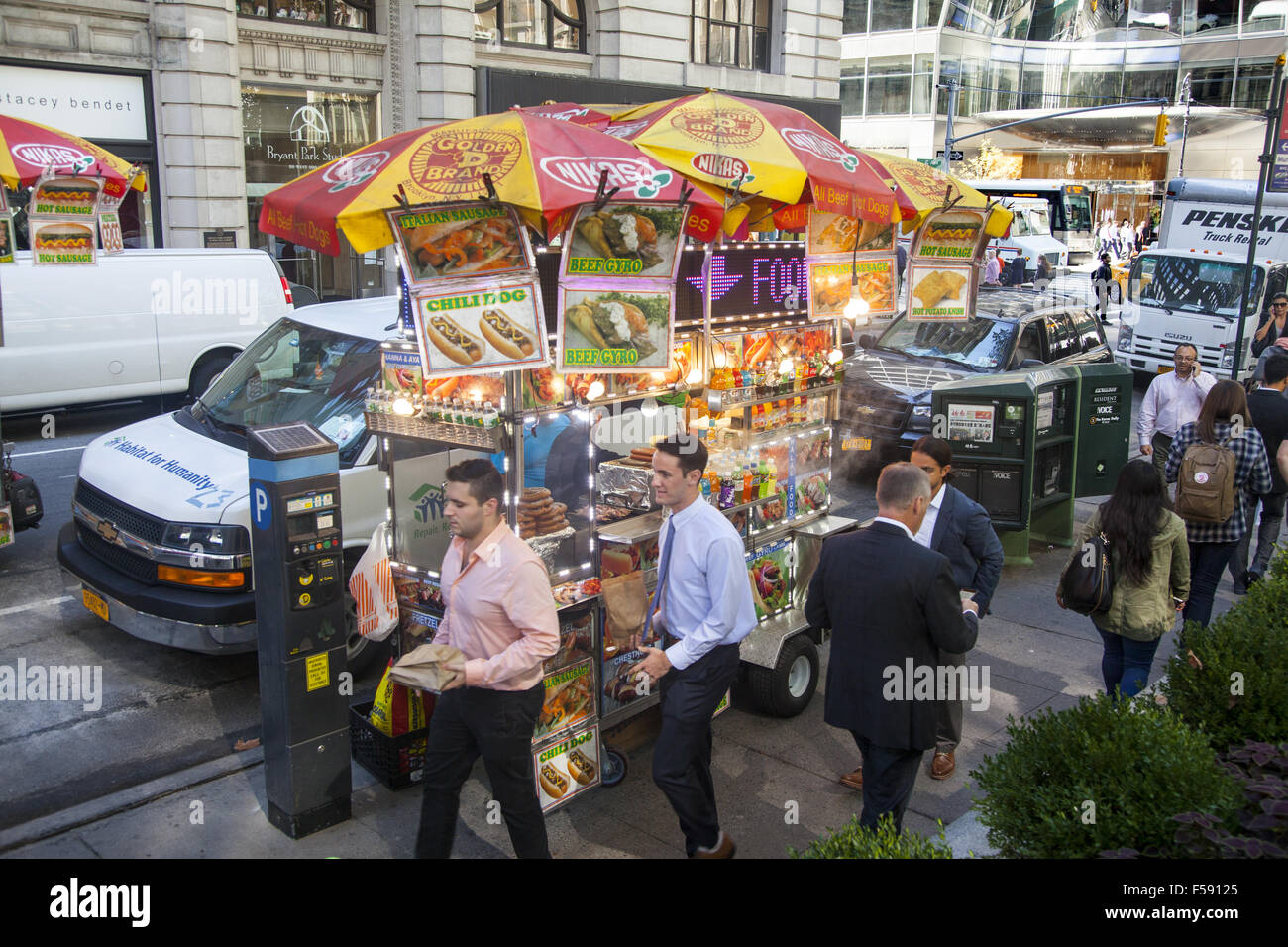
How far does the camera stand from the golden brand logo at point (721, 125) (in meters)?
6.51

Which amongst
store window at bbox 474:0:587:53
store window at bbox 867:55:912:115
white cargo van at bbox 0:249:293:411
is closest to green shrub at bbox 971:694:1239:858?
white cargo van at bbox 0:249:293:411

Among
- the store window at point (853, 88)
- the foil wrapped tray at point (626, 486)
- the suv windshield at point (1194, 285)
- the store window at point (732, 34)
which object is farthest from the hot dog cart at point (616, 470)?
the store window at point (853, 88)

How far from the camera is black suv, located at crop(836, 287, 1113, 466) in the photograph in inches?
484

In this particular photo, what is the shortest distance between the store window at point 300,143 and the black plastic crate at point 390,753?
14.6 meters

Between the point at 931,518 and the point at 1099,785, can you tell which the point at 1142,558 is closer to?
the point at 931,518

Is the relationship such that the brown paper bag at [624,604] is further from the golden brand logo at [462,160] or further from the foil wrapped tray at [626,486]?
the golden brand logo at [462,160]

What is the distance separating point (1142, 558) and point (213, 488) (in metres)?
5.53

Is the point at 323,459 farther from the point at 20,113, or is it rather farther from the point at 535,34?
the point at 535,34

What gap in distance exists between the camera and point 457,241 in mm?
5207

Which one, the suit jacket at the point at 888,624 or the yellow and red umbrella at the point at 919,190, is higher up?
the yellow and red umbrella at the point at 919,190

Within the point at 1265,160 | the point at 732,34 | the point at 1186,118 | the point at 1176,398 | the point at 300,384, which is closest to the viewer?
the point at 300,384

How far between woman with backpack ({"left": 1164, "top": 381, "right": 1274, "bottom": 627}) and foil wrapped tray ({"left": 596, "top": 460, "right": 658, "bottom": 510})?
367 centimetres

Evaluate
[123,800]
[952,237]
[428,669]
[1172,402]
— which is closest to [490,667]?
[428,669]
